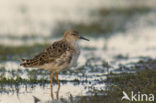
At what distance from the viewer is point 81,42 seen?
51.1 ft

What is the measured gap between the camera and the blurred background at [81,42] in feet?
31.3

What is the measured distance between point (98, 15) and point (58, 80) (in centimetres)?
978

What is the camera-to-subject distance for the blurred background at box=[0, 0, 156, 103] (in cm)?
954

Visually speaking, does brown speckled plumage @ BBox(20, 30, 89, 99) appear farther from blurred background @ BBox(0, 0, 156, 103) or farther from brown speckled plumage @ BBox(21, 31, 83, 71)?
blurred background @ BBox(0, 0, 156, 103)

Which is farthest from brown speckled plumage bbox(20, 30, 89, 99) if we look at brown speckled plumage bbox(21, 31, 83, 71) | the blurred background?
the blurred background

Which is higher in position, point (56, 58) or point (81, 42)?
point (81, 42)

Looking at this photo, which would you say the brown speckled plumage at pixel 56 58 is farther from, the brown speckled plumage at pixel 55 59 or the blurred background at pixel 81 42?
the blurred background at pixel 81 42

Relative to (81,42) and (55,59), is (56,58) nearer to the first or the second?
(55,59)

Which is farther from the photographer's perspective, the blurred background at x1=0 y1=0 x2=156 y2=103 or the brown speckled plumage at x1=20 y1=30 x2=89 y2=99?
the blurred background at x1=0 y1=0 x2=156 y2=103

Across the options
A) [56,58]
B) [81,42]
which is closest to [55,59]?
[56,58]

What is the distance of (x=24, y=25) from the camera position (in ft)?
55.8

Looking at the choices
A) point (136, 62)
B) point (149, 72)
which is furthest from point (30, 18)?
point (149, 72)

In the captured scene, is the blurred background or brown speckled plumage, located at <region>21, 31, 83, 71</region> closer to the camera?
brown speckled plumage, located at <region>21, 31, 83, 71</region>

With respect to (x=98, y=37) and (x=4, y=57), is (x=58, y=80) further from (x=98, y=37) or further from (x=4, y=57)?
(x=98, y=37)
